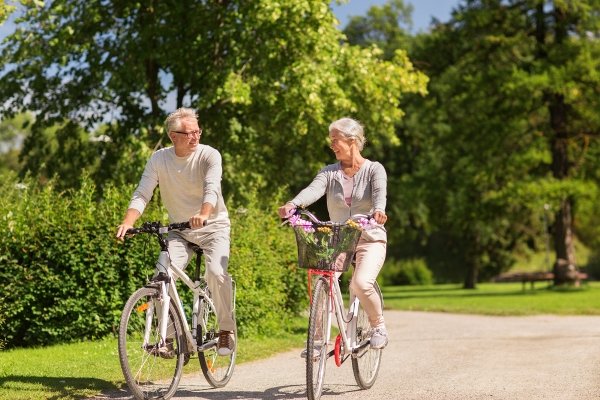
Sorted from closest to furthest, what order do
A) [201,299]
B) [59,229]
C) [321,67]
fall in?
[201,299] < [59,229] < [321,67]

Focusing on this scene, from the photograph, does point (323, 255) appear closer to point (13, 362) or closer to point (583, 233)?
point (13, 362)

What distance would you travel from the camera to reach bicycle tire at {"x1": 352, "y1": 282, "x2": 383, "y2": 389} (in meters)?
7.91

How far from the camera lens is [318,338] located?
7.08 m

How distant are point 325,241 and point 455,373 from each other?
110 inches

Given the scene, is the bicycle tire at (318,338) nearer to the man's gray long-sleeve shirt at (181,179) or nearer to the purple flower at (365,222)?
the purple flower at (365,222)

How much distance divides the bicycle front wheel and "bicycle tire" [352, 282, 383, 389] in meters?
1.43

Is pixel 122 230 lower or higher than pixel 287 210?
lower

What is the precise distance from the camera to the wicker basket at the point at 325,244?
23.1 feet

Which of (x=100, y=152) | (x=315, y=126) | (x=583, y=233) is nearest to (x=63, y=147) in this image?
(x=100, y=152)

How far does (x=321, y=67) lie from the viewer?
22359mm

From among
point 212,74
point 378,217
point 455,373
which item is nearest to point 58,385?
point 378,217

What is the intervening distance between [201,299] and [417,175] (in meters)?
34.4

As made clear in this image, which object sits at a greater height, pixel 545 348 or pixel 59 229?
pixel 59 229

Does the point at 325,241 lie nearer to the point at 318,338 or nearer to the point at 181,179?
the point at 318,338
